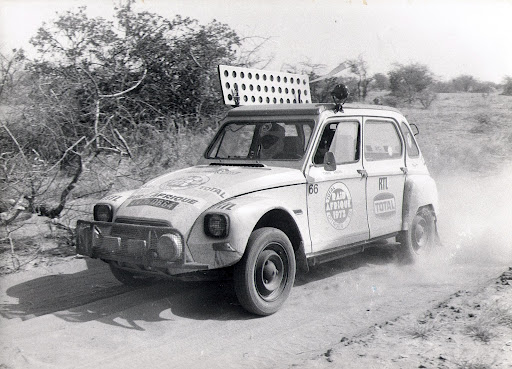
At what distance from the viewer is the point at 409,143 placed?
289 inches

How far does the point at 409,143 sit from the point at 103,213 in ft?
12.4

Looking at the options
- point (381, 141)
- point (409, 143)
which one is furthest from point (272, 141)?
point (409, 143)

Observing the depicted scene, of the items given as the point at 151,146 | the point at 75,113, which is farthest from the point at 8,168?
the point at 151,146

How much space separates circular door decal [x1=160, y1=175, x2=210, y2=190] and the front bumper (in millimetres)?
629

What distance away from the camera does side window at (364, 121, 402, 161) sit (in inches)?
259

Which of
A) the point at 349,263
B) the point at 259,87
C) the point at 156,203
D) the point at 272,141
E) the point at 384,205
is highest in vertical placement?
the point at 259,87

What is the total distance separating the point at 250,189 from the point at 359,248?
5.32ft

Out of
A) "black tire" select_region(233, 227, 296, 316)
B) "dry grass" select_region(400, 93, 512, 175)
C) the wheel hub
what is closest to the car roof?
"black tire" select_region(233, 227, 296, 316)

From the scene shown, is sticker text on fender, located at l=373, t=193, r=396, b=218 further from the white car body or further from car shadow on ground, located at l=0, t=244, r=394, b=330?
car shadow on ground, located at l=0, t=244, r=394, b=330

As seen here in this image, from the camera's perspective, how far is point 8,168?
24.0 feet

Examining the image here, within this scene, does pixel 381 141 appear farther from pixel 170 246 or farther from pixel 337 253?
pixel 170 246

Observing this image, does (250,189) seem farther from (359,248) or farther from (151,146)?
(151,146)

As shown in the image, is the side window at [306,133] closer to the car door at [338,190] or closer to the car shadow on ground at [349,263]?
the car door at [338,190]

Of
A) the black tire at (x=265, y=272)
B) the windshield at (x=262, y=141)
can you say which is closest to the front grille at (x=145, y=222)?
the black tire at (x=265, y=272)
